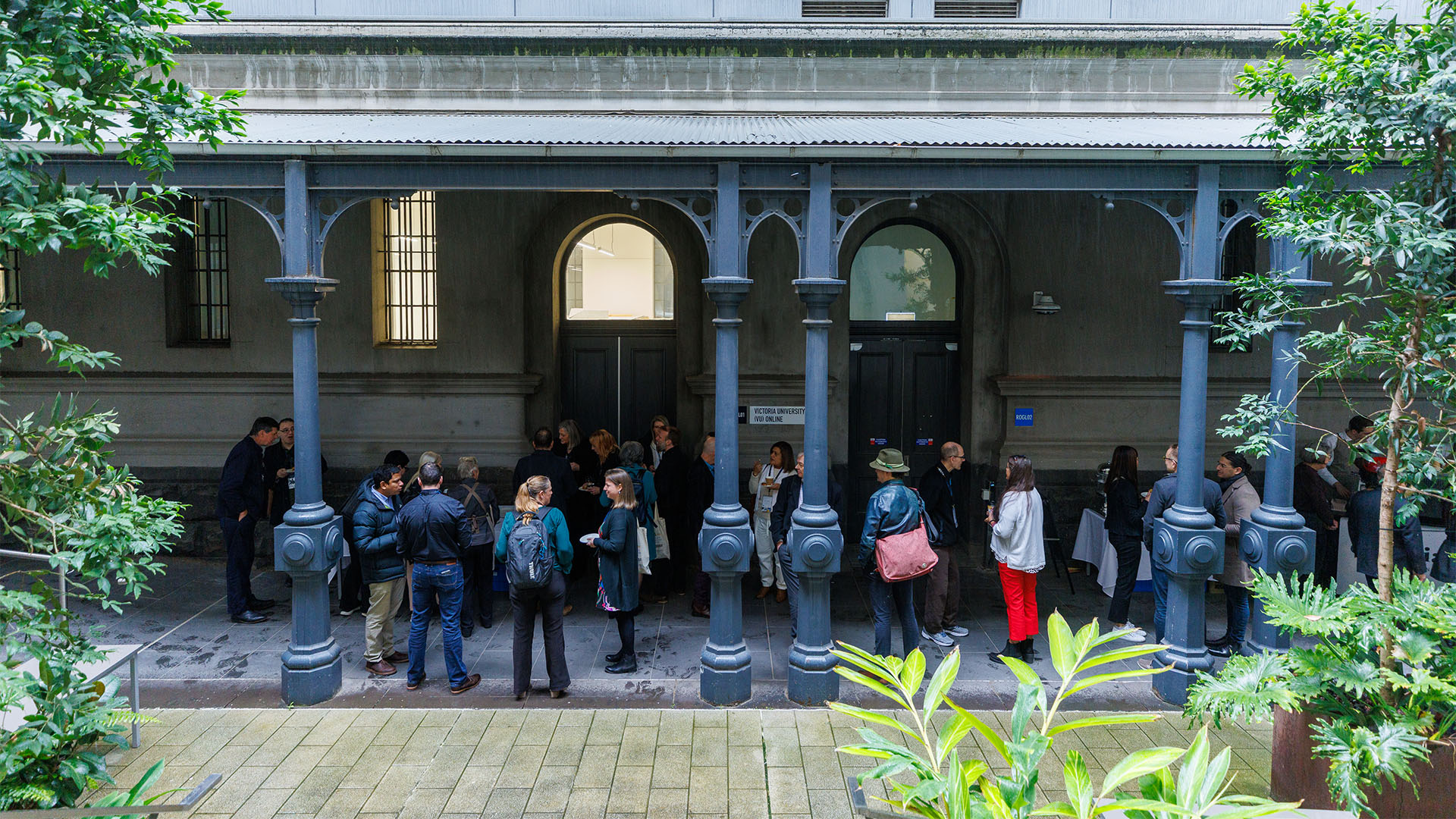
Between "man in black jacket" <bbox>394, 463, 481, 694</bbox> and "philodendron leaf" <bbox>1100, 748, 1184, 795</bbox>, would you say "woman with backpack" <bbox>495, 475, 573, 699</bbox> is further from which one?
"philodendron leaf" <bbox>1100, 748, 1184, 795</bbox>

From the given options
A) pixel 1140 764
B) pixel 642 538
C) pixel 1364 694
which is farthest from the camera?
pixel 642 538

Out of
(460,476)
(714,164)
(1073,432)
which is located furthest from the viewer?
(1073,432)

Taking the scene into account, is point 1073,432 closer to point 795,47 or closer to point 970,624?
point 970,624

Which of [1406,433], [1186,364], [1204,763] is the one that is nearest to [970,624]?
[1186,364]

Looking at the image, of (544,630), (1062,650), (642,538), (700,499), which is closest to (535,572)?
(544,630)

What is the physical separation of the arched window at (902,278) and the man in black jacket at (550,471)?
4114 mm

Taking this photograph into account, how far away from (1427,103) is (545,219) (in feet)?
27.1

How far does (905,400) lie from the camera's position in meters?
11.0

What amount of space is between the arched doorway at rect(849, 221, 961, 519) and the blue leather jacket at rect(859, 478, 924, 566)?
3783mm

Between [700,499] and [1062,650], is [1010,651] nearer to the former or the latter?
[700,499]

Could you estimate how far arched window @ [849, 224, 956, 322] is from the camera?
10.9 meters

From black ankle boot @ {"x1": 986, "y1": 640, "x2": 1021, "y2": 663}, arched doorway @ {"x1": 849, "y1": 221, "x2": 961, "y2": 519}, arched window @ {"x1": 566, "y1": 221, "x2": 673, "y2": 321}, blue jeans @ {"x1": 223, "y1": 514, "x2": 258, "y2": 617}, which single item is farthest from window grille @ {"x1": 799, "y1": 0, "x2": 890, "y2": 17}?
blue jeans @ {"x1": 223, "y1": 514, "x2": 258, "y2": 617}

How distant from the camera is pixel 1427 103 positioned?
424 cm

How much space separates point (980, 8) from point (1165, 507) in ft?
18.5
